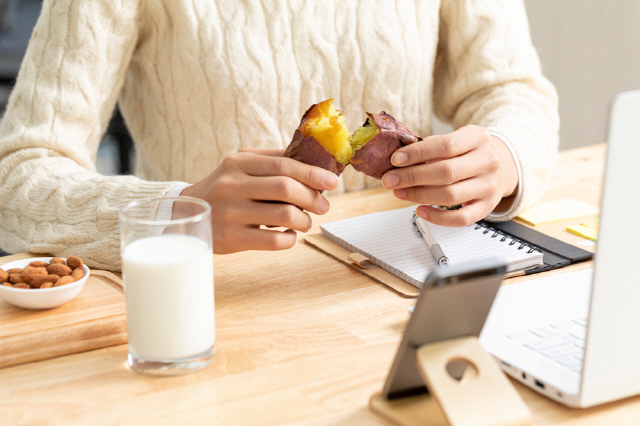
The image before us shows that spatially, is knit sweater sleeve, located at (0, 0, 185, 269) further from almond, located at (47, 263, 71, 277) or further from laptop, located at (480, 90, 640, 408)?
laptop, located at (480, 90, 640, 408)

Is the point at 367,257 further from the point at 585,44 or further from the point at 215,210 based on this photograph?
the point at 585,44

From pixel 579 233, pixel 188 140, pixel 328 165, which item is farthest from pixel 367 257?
pixel 188 140

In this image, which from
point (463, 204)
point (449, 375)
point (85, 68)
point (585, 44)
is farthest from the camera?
point (585, 44)

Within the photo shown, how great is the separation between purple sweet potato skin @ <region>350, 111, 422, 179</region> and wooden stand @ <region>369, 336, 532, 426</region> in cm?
33

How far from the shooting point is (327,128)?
81 centimetres

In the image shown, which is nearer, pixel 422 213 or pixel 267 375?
pixel 267 375

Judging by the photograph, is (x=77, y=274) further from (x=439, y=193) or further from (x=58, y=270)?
(x=439, y=193)

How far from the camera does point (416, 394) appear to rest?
23.5 inches

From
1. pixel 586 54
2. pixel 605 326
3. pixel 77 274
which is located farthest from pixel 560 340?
pixel 586 54

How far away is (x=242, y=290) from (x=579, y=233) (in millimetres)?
535

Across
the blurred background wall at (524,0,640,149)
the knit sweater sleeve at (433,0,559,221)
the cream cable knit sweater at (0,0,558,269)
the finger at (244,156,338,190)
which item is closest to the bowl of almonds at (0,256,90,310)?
the cream cable knit sweater at (0,0,558,269)

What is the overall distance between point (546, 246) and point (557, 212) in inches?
6.9

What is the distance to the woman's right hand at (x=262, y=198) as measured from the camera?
2.68 feet

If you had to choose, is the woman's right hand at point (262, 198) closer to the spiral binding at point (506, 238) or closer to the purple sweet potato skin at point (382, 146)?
the purple sweet potato skin at point (382, 146)
